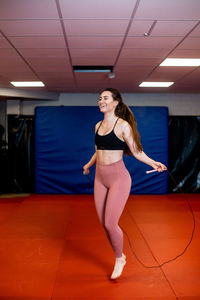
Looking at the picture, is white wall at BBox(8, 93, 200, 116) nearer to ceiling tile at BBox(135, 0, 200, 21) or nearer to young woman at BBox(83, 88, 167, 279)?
ceiling tile at BBox(135, 0, 200, 21)

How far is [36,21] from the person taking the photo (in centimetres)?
271

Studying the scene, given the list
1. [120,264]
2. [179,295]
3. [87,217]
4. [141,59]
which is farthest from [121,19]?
[87,217]

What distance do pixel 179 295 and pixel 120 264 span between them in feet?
1.79

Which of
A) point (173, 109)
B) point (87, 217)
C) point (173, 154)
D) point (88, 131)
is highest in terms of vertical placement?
point (173, 109)

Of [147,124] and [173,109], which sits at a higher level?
[173,109]

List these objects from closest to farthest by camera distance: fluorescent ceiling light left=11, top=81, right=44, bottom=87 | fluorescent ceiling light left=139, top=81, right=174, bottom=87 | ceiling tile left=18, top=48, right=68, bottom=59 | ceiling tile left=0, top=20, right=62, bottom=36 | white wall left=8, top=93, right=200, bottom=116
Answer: ceiling tile left=0, top=20, right=62, bottom=36 → ceiling tile left=18, top=48, right=68, bottom=59 → fluorescent ceiling light left=11, top=81, right=44, bottom=87 → fluorescent ceiling light left=139, top=81, right=174, bottom=87 → white wall left=8, top=93, right=200, bottom=116

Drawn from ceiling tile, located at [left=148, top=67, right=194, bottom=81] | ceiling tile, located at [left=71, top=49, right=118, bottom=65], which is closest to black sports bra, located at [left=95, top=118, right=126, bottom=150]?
ceiling tile, located at [left=71, top=49, right=118, bottom=65]

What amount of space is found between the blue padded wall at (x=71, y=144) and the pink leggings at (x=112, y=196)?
165 inches

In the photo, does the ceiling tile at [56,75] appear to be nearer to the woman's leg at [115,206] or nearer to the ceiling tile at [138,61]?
the ceiling tile at [138,61]

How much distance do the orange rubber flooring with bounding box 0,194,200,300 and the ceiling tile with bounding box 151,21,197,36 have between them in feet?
8.37

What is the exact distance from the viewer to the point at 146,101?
22.8 ft

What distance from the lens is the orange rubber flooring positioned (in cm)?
220

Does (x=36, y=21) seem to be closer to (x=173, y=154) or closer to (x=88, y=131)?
(x=88, y=131)

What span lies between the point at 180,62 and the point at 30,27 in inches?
97.1
